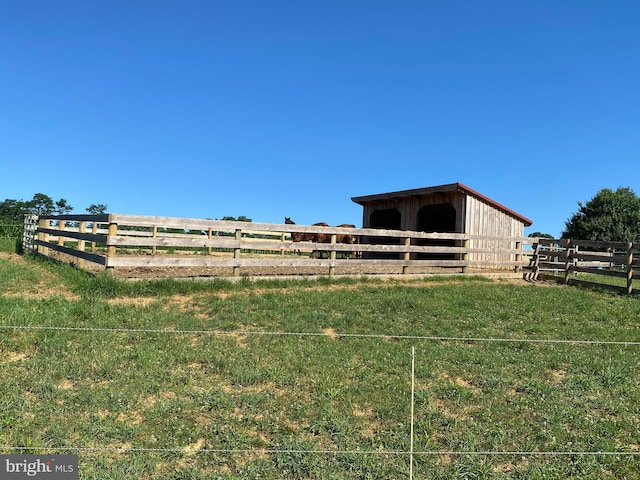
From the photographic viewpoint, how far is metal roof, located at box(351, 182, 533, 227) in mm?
15183

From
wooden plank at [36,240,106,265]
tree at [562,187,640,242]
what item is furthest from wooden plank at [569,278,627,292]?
tree at [562,187,640,242]

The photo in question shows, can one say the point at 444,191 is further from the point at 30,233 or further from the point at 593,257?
the point at 30,233

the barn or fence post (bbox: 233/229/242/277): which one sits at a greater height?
the barn

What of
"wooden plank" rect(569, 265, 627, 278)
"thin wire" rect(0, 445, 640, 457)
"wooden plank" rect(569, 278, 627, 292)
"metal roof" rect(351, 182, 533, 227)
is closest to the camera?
"thin wire" rect(0, 445, 640, 457)

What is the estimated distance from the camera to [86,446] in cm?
302

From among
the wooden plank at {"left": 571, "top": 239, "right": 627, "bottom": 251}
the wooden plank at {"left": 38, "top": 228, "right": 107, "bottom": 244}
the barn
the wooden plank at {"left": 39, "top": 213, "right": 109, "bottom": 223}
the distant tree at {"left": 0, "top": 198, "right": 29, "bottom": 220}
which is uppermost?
the distant tree at {"left": 0, "top": 198, "right": 29, "bottom": 220}

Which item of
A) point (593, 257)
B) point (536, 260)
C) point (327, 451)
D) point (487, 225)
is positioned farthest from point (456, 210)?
point (327, 451)

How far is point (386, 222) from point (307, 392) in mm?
18648

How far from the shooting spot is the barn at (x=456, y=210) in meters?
15.7

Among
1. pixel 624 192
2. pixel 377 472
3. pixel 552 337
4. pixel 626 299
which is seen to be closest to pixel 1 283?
pixel 377 472

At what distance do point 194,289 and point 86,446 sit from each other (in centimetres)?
524

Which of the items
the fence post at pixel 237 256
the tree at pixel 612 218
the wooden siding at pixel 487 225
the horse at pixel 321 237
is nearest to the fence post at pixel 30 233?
the fence post at pixel 237 256

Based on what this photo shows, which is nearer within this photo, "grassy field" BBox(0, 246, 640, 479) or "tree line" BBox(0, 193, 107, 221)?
"grassy field" BBox(0, 246, 640, 479)

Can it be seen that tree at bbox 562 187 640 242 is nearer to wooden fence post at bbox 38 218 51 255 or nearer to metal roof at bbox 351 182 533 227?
metal roof at bbox 351 182 533 227
